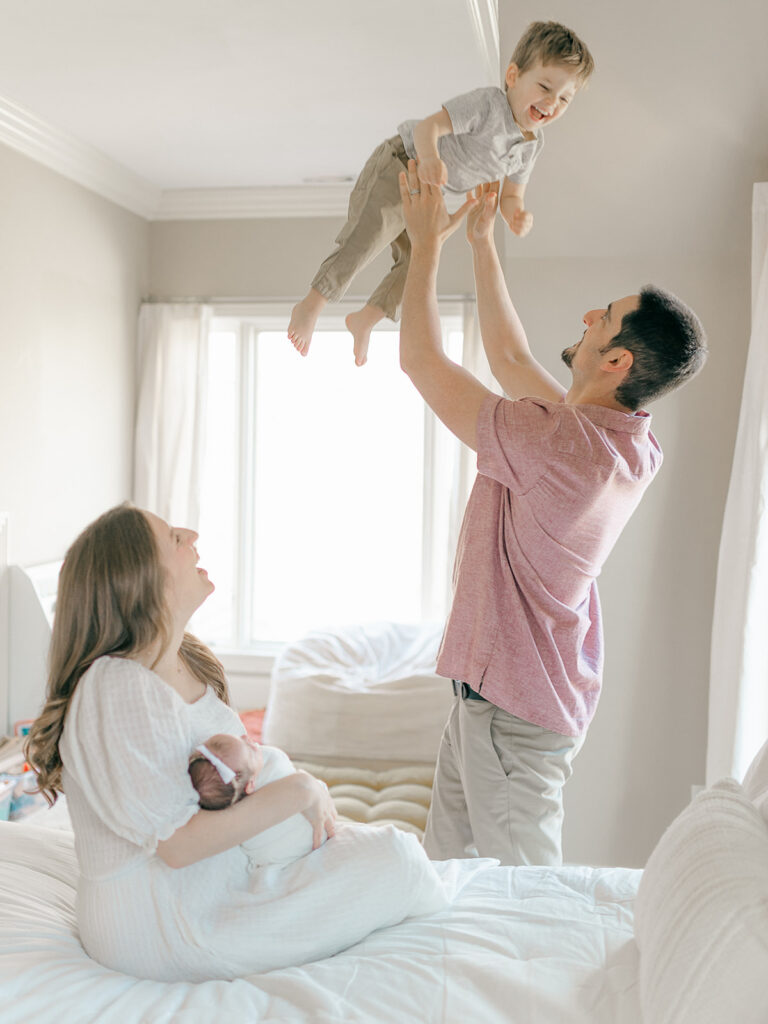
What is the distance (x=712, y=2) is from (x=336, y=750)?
2525 millimetres

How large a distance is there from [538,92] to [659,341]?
0.44 m

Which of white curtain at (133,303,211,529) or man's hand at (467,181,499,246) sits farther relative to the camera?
white curtain at (133,303,211,529)

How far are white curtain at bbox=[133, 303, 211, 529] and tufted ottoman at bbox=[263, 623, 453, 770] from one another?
41.7 inches

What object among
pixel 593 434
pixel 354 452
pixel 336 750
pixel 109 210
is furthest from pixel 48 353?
pixel 593 434

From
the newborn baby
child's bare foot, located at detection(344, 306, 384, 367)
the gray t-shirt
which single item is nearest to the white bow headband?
the newborn baby

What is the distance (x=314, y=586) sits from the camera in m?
4.49

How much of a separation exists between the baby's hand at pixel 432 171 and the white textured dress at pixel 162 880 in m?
0.86

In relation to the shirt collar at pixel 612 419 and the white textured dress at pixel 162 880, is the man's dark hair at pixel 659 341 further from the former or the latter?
the white textured dress at pixel 162 880

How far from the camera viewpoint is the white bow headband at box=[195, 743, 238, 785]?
120cm

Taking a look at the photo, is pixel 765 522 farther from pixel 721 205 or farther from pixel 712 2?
pixel 712 2

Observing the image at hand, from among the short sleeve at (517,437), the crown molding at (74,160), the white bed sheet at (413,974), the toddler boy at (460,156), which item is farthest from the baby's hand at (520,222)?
the crown molding at (74,160)

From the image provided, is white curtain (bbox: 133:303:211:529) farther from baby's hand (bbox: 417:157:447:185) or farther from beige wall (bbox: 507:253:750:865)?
baby's hand (bbox: 417:157:447:185)

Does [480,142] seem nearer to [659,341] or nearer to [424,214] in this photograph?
[424,214]

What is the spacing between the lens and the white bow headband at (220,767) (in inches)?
47.3
